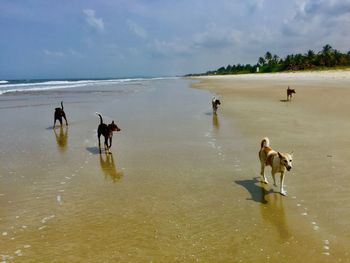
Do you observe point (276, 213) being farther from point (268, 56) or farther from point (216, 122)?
point (268, 56)

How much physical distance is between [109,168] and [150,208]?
2907 millimetres

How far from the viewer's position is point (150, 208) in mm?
6156

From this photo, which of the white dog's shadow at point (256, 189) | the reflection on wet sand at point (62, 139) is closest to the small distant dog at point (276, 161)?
the white dog's shadow at point (256, 189)

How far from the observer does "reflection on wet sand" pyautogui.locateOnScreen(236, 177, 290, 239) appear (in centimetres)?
541

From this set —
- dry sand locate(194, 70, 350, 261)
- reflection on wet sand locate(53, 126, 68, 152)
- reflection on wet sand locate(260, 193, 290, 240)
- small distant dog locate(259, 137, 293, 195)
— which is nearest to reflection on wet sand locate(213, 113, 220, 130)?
dry sand locate(194, 70, 350, 261)

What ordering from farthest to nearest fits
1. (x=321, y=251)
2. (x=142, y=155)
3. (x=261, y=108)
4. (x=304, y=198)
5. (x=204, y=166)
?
1. (x=261, y=108)
2. (x=142, y=155)
3. (x=204, y=166)
4. (x=304, y=198)
5. (x=321, y=251)

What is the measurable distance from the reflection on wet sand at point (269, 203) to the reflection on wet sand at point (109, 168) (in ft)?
9.15

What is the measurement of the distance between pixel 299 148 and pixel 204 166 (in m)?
3.13

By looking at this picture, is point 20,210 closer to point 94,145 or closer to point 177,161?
point 177,161

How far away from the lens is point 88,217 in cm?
583

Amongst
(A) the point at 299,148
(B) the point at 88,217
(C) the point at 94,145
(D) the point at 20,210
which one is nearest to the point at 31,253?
(B) the point at 88,217

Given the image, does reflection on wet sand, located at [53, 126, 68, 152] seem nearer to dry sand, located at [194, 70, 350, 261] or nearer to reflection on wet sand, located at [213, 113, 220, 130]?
reflection on wet sand, located at [213, 113, 220, 130]

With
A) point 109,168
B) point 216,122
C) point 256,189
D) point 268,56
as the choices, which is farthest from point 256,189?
point 268,56

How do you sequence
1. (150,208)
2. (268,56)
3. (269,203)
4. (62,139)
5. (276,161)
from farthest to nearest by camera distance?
(268,56)
(62,139)
(276,161)
(269,203)
(150,208)
